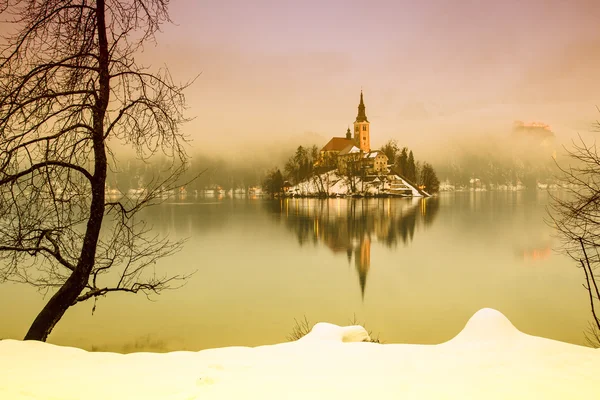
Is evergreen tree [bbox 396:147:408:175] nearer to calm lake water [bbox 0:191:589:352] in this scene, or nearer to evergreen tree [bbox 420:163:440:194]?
evergreen tree [bbox 420:163:440:194]

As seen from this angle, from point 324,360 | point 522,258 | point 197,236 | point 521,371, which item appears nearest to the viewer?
point 521,371

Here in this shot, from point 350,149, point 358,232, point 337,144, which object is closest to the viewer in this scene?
point 358,232

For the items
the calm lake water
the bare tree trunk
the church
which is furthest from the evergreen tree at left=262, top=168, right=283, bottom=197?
the bare tree trunk

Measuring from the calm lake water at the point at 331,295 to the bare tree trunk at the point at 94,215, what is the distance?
6.57 metres

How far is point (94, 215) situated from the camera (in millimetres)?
6402

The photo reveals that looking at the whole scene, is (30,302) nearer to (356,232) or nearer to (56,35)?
(56,35)

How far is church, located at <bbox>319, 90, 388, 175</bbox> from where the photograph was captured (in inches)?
4291

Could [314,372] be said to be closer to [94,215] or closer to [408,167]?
[94,215]

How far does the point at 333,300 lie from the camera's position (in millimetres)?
18734

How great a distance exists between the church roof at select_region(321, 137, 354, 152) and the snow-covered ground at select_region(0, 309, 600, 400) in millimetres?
125437

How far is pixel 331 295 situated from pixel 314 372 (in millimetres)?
15926

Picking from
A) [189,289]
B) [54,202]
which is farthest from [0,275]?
[189,289]

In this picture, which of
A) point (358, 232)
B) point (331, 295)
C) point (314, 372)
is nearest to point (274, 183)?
point (358, 232)

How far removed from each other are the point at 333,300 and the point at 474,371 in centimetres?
1487
